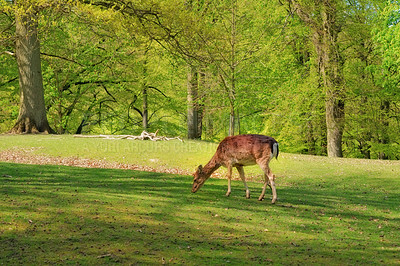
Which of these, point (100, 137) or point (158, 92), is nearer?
point (100, 137)

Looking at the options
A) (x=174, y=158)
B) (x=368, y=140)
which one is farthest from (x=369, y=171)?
(x=368, y=140)

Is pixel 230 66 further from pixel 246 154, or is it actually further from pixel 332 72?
pixel 246 154

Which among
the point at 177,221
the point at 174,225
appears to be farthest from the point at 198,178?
the point at 174,225

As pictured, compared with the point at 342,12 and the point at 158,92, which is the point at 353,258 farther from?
the point at 158,92

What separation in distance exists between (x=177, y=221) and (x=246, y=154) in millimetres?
3297

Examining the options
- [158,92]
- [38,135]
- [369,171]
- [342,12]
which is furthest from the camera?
[158,92]

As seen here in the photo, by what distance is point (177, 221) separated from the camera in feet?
29.5

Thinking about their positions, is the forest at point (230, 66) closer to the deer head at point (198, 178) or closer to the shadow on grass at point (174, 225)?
the deer head at point (198, 178)

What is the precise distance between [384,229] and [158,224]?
497 centimetres

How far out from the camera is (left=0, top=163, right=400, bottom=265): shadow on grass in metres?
6.92

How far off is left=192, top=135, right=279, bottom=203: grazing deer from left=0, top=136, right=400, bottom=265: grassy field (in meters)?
0.55

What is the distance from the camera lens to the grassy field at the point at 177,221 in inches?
274

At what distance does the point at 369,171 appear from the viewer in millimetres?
19859

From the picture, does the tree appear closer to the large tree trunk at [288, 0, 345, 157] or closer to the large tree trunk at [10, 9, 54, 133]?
the large tree trunk at [10, 9, 54, 133]
